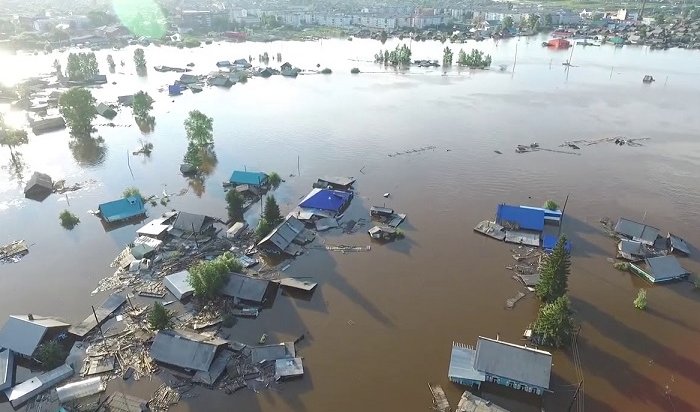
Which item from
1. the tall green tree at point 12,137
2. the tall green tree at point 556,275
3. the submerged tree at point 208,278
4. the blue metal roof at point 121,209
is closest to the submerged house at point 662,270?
the tall green tree at point 556,275

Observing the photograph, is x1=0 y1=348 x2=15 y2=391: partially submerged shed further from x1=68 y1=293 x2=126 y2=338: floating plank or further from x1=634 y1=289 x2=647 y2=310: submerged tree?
x1=634 y1=289 x2=647 y2=310: submerged tree

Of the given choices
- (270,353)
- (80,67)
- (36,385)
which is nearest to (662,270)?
(270,353)

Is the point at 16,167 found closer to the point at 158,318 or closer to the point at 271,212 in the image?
the point at 271,212

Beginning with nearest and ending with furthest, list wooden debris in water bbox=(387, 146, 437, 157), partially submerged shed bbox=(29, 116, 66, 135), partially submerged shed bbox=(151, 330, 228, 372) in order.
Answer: partially submerged shed bbox=(151, 330, 228, 372)
wooden debris in water bbox=(387, 146, 437, 157)
partially submerged shed bbox=(29, 116, 66, 135)

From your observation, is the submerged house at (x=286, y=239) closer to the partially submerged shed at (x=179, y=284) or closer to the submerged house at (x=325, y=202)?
the submerged house at (x=325, y=202)

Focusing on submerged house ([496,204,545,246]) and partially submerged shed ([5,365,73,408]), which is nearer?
partially submerged shed ([5,365,73,408])

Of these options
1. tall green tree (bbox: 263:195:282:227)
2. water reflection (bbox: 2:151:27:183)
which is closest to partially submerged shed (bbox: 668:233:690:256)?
tall green tree (bbox: 263:195:282:227)


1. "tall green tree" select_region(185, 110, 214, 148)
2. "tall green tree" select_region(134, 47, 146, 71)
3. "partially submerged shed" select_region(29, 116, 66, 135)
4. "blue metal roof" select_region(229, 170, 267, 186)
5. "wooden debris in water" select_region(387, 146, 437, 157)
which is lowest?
"wooden debris in water" select_region(387, 146, 437, 157)
